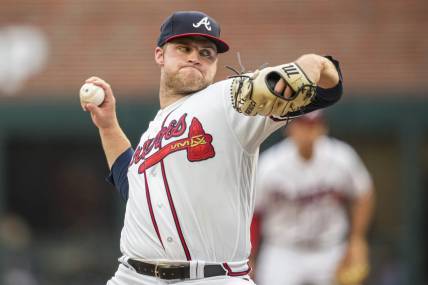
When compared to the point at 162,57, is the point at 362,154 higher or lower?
lower

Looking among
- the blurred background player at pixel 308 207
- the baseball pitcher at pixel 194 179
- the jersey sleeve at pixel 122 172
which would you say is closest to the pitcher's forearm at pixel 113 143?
the jersey sleeve at pixel 122 172

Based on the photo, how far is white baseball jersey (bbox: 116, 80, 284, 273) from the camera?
4809 millimetres

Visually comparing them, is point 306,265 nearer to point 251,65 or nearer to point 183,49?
point 183,49

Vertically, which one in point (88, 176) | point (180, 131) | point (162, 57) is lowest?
point (88, 176)

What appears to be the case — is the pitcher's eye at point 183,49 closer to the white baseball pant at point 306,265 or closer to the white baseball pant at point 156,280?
the white baseball pant at point 156,280

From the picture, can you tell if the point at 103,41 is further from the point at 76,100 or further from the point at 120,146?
the point at 120,146

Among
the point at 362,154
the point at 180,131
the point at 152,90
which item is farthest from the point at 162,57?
the point at 362,154

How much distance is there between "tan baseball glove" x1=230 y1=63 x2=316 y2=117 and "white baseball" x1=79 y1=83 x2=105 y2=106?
53.8 inches

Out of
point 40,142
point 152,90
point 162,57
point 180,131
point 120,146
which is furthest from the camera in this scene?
point 40,142

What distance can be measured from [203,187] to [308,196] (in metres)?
3.97

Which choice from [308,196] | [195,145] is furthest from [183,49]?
[308,196]

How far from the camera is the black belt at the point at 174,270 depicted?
482 cm

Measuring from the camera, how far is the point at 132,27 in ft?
42.8

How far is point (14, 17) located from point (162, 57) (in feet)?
26.8
